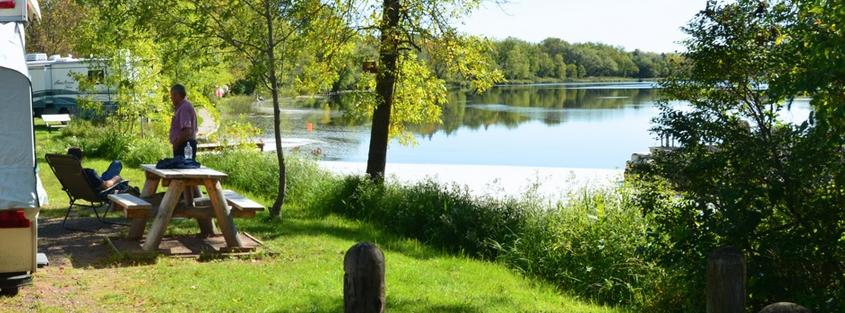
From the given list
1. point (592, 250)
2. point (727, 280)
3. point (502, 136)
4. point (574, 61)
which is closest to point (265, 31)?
point (592, 250)

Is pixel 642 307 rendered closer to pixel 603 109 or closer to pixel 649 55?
pixel 603 109

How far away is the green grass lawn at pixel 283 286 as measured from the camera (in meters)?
6.64

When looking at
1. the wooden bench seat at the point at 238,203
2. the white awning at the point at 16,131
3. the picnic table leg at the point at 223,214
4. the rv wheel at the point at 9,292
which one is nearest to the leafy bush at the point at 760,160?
the wooden bench seat at the point at 238,203

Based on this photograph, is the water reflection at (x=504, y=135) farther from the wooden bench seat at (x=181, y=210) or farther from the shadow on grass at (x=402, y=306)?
the shadow on grass at (x=402, y=306)

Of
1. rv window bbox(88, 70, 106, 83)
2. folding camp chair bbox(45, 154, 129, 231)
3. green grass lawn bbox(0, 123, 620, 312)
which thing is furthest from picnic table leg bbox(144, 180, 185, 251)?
rv window bbox(88, 70, 106, 83)

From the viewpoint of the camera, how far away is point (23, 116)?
6.41 metres

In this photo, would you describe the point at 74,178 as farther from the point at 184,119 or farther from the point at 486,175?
the point at 486,175

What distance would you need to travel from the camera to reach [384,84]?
13898mm

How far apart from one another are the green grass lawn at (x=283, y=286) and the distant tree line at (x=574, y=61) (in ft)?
232

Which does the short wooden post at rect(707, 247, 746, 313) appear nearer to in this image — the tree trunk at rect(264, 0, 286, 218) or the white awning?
the white awning

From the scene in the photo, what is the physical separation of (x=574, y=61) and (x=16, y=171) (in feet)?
288

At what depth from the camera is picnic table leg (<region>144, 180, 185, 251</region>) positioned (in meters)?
8.54

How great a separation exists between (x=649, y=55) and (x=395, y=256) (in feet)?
251

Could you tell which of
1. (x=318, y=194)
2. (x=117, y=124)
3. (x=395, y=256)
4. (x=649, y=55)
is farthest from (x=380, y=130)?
(x=649, y=55)
